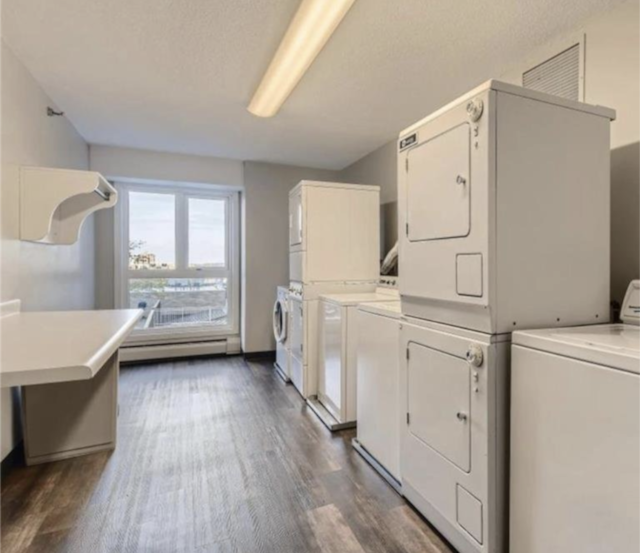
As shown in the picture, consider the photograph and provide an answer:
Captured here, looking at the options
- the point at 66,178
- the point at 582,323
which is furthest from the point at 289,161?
the point at 582,323

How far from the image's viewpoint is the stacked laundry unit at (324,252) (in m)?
3.25

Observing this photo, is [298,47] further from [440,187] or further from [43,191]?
[43,191]

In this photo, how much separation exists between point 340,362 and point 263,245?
2.38m

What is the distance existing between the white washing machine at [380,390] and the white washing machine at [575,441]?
2.22ft

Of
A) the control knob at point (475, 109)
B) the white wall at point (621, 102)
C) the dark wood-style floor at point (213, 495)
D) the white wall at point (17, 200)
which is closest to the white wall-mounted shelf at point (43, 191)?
the white wall at point (17, 200)

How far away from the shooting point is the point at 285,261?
4699 millimetres

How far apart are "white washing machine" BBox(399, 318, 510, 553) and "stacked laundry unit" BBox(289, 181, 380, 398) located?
59.7 inches

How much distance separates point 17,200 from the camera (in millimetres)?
2145

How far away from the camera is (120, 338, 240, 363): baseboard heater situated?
171 inches

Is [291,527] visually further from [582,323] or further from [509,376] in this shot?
[582,323]

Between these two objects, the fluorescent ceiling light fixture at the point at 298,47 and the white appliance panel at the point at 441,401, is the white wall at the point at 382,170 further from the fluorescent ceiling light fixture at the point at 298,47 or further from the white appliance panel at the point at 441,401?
the white appliance panel at the point at 441,401

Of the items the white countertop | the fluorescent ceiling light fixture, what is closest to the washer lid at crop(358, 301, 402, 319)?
the white countertop

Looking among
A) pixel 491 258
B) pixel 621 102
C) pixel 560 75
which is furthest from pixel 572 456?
pixel 560 75

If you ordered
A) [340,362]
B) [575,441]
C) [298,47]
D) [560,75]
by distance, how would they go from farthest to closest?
[340,362] → [560,75] → [298,47] → [575,441]
